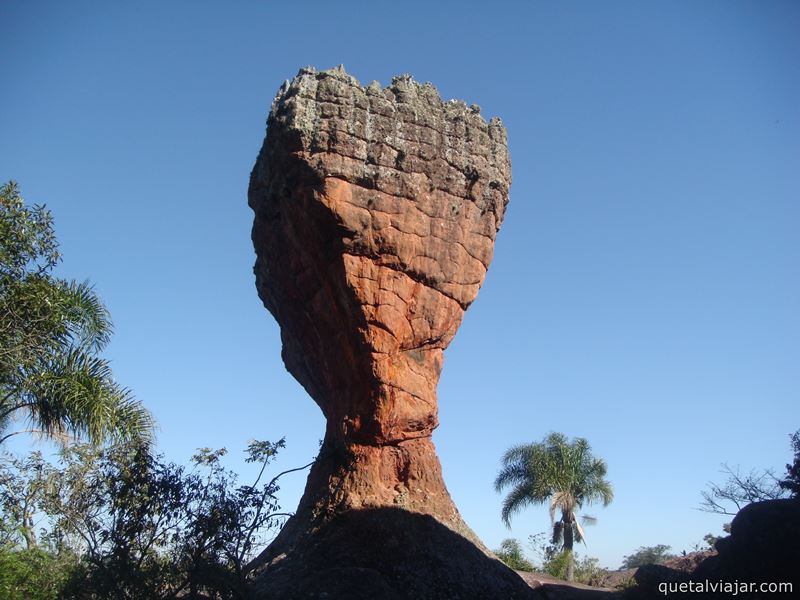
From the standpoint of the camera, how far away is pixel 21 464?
624 inches

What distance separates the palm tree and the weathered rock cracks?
1624 cm

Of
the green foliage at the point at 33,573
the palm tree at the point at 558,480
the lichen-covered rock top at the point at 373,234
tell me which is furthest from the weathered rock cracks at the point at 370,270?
the palm tree at the point at 558,480

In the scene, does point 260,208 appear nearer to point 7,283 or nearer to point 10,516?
point 7,283

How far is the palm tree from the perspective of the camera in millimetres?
32469

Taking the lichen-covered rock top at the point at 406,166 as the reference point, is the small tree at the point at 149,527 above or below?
below

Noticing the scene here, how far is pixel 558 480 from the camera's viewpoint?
107 feet

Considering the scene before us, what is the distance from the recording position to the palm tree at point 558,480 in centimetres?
3247

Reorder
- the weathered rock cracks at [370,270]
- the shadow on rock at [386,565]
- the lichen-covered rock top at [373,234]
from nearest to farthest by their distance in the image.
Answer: the shadow on rock at [386,565]
the weathered rock cracks at [370,270]
the lichen-covered rock top at [373,234]

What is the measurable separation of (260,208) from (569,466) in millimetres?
21168

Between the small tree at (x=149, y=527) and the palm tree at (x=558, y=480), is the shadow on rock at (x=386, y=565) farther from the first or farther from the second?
the palm tree at (x=558, y=480)

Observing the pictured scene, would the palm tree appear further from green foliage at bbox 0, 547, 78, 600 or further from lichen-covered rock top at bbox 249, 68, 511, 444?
green foliage at bbox 0, 547, 78, 600

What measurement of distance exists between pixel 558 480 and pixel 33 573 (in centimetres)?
2436

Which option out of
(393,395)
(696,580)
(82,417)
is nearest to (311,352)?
(393,395)

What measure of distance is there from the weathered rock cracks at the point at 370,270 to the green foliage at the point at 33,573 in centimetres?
424
